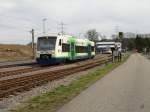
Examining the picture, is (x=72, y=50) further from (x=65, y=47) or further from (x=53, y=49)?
(x=53, y=49)

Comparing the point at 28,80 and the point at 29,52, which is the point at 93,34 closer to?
the point at 29,52

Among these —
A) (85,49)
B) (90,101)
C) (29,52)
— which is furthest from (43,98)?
(29,52)

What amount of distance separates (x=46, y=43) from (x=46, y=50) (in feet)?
2.91

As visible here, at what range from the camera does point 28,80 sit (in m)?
22.4

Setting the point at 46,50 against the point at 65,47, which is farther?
the point at 65,47

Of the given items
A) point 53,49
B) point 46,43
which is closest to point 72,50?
point 46,43

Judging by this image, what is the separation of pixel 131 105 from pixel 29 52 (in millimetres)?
96929

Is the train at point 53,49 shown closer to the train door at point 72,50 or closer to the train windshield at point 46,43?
the train windshield at point 46,43

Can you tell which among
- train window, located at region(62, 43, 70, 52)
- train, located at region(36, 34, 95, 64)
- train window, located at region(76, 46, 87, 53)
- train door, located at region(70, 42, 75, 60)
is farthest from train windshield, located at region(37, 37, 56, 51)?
train window, located at region(76, 46, 87, 53)

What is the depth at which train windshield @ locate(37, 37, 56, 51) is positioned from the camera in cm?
4010

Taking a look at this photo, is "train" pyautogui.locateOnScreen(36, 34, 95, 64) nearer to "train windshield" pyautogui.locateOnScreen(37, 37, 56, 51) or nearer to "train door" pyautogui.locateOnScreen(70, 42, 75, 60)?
"train windshield" pyautogui.locateOnScreen(37, 37, 56, 51)

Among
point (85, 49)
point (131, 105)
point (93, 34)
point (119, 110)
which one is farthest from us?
point (93, 34)

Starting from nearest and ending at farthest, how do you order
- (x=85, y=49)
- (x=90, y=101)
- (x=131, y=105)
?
(x=131, y=105) → (x=90, y=101) → (x=85, y=49)

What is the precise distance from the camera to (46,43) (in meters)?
40.4
